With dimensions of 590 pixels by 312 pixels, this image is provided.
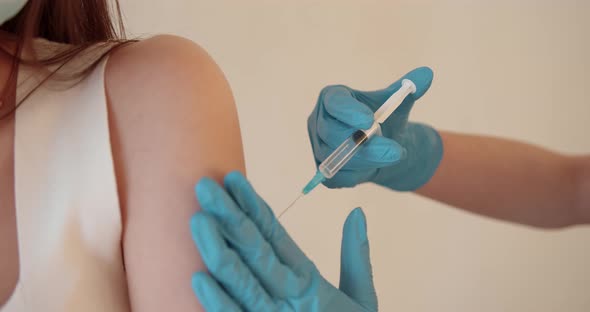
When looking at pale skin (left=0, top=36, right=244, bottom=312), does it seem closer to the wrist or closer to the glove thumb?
the glove thumb

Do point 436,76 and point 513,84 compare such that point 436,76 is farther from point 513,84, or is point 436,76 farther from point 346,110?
point 346,110

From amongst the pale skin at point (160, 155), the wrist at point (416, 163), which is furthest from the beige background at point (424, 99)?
the pale skin at point (160, 155)

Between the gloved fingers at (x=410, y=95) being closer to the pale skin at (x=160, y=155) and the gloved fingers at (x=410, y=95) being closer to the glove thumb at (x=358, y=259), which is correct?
the glove thumb at (x=358, y=259)

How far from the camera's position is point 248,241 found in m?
0.72

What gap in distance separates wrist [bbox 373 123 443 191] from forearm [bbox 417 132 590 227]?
0.04 m

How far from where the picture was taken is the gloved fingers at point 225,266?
0.64 metres

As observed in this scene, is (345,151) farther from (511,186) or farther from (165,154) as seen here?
(511,186)

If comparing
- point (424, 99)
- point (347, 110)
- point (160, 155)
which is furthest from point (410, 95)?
point (424, 99)

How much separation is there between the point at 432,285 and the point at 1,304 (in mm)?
1561

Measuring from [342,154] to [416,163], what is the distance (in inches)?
14.2

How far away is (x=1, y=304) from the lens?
26.5 inches

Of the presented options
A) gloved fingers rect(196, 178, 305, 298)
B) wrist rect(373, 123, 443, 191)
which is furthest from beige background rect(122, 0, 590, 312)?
gloved fingers rect(196, 178, 305, 298)

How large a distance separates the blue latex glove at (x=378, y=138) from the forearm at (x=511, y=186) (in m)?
0.06

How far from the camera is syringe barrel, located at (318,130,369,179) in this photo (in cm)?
94
